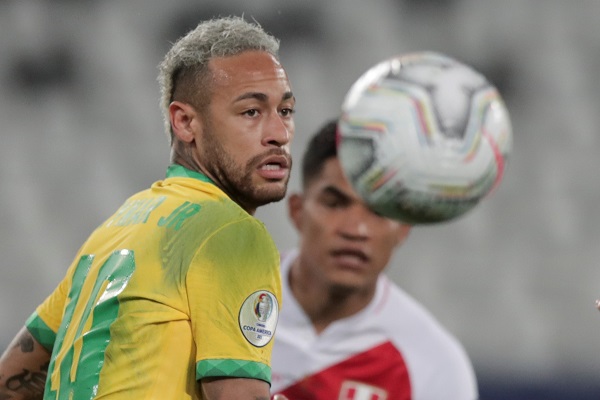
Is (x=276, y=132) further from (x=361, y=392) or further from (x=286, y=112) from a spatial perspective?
(x=361, y=392)

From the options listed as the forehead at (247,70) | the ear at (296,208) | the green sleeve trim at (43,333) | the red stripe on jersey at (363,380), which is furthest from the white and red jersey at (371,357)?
the forehead at (247,70)

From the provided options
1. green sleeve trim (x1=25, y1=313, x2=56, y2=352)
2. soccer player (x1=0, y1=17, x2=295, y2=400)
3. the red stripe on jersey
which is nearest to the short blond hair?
soccer player (x1=0, y1=17, x2=295, y2=400)

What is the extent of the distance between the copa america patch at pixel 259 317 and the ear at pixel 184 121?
679 mm

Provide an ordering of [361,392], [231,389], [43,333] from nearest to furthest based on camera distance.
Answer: [231,389] < [43,333] < [361,392]

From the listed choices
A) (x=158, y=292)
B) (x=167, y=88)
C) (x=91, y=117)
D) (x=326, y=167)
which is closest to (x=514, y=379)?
(x=326, y=167)

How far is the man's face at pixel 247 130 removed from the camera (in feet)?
11.0

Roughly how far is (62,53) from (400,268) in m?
2.57

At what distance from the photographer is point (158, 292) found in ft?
9.61

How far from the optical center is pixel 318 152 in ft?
17.3

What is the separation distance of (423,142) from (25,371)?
1510 millimetres

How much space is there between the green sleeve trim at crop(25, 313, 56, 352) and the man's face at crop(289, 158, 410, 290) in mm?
1825

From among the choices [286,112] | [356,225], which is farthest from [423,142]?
[356,225]

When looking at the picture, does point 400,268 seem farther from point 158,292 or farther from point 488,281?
point 158,292

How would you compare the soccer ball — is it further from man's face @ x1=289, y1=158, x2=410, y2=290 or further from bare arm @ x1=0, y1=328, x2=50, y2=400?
man's face @ x1=289, y1=158, x2=410, y2=290
